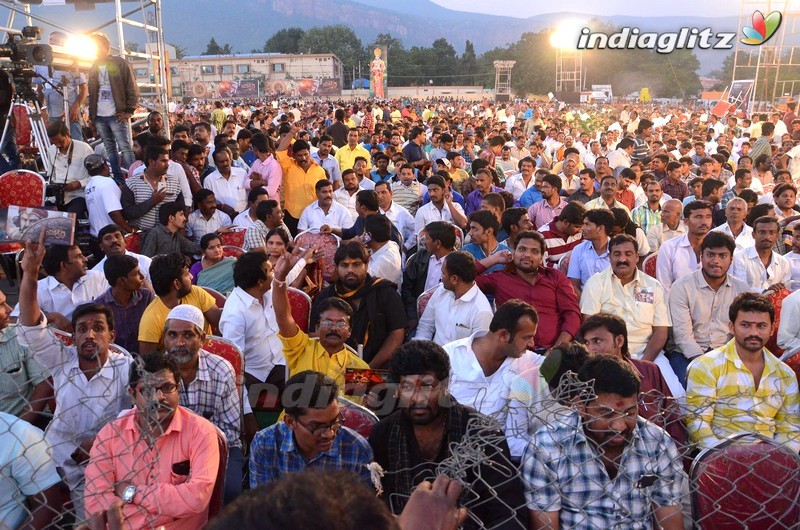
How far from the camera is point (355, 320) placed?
Answer: 463cm

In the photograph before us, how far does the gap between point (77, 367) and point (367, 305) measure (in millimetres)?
1801

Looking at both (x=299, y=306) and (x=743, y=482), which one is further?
(x=299, y=306)

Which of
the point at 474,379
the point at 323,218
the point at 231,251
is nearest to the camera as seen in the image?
the point at 474,379

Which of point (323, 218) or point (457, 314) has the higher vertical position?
point (323, 218)

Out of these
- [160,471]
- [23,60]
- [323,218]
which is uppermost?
[23,60]

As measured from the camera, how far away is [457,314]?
464 centimetres

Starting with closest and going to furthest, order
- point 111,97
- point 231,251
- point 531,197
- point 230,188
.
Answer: point 231,251 < point 230,188 < point 111,97 < point 531,197

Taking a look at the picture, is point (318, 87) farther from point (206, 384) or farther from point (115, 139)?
point (206, 384)

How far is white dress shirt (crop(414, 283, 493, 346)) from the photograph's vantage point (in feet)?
15.0

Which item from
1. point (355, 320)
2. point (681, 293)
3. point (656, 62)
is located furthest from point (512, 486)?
point (656, 62)

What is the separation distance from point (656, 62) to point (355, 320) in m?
84.1

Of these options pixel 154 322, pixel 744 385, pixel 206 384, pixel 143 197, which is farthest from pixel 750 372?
pixel 143 197

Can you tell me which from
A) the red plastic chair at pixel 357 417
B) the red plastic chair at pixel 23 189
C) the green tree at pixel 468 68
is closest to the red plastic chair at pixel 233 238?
Answer: the red plastic chair at pixel 23 189

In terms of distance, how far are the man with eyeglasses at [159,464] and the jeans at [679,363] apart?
3108 millimetres
